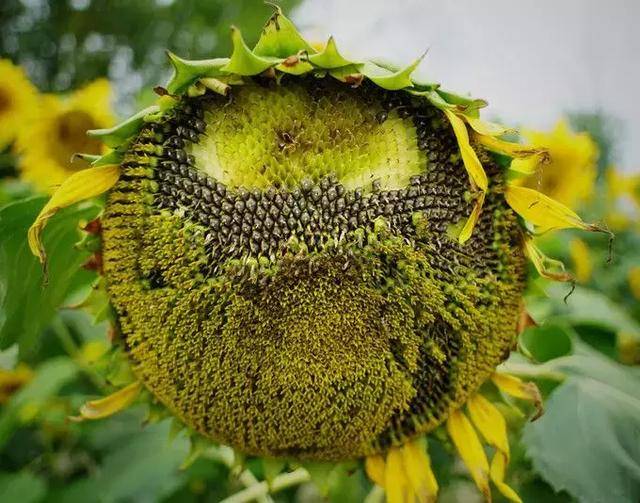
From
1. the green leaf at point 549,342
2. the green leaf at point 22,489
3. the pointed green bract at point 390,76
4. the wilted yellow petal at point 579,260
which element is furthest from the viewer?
the wilted yellow petal at point 579,260

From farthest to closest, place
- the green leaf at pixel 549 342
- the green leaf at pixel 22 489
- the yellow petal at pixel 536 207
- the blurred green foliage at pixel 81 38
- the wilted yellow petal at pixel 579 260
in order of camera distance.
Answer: the blurred green foliage at pixel 81 38
the wilted yellow petal at pixel 579 260
the green leaf at pixel 22 489
the green leaf at pixel 549 342
the yellow petal at pixel 536 207

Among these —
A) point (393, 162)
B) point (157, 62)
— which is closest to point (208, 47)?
point (157, 62)

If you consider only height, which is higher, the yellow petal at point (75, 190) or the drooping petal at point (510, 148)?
the drooping petal at point (510, 148)

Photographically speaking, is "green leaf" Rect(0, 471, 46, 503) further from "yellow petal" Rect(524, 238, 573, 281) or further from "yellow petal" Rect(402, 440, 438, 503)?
"yellow petal" Rect(524, 238, 573, 281)

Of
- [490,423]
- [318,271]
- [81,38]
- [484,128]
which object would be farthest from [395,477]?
[81,38]

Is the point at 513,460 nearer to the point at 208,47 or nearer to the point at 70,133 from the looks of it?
the point at 70,133

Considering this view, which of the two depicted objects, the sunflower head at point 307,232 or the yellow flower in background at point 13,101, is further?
the yellow flower in background at point 13,101

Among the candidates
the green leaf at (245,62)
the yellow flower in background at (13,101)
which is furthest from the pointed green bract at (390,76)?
the yellow flower in background at (13,101)

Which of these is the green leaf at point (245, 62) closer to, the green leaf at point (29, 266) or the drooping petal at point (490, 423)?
the green leaf at point (29, 266)
